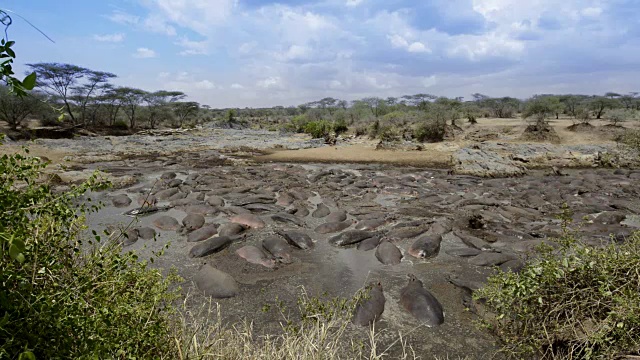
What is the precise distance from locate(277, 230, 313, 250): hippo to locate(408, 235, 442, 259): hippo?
2572mm

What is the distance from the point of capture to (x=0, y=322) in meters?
1.73

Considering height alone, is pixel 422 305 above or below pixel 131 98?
below

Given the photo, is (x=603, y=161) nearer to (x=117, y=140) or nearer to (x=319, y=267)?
(x=319, y=267)

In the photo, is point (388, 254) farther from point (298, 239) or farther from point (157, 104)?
point (157, 104)

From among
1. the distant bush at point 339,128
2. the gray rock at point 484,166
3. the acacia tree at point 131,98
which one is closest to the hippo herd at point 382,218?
the gray rock at point 484,166

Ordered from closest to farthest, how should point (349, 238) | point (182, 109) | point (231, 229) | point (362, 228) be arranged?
point (349, 238) < point (231, 229) < point (362, 228) < point (182, 109)

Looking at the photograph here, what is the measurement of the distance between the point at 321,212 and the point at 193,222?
4045 millimetres

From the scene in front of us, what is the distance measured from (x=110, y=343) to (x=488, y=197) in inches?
562

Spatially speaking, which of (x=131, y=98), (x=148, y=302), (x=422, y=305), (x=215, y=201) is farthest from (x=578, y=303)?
(x=131, y=98)

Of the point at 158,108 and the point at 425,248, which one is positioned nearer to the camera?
the point at 425,248

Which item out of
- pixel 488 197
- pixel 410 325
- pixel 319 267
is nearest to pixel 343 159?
pixel 488 197

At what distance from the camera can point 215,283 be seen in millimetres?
6859

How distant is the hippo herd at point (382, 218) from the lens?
795cm

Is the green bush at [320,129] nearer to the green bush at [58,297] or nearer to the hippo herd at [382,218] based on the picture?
the hippo herd at [382,218]
